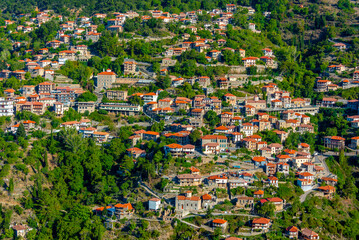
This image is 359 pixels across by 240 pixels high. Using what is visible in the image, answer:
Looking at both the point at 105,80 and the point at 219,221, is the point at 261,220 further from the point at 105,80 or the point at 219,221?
the point at 105,80

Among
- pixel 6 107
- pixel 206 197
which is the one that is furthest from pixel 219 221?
pixel 6 107

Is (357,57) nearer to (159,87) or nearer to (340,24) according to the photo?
(340,24)

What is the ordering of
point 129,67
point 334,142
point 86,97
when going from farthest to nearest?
point 129,67 < point 86,97 < point 334,142

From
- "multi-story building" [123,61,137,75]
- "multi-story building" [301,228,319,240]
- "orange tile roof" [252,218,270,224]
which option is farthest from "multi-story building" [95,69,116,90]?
"multi-story building" [301,228,319,240]

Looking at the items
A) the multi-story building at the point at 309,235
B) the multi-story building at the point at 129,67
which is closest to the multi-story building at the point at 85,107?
the multi-story building at the point at 129,67

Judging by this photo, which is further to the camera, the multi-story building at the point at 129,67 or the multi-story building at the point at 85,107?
the multi-story building at the point at 129,67

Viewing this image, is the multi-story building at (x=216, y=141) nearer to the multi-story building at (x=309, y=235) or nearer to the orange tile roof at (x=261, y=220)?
the orange tile roof at (x=261, y=220)

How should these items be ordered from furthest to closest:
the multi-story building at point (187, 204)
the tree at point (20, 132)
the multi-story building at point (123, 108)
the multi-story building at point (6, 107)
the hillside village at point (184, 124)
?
the multi-story building at point (123, 108) < the multi-story building at point (6, 107) < the tree at point (20, 132) < the hillside village at point (184, 124) < the multi-story building at point (187, 204)

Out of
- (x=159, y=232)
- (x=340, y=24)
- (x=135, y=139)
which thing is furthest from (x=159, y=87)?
(x=340, y=24)

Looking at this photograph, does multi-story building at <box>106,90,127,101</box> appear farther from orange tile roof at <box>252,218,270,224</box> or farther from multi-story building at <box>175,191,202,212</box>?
orange tile roof at <box>252,218,270,224</box>
